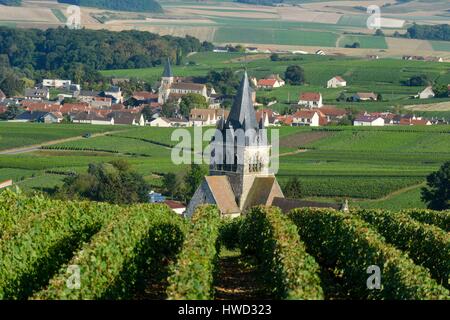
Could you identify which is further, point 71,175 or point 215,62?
point 215,62

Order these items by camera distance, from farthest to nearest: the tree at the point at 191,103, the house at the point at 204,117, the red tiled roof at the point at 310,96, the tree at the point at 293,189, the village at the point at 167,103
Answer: the red tiled roof at the point at 310,96, the tree at the point at 191,103, the house at the point at 204,117, the village at the point at 167,103, the tree at the point at 293,189

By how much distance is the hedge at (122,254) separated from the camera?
64.3ft

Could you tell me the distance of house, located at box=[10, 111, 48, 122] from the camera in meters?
108

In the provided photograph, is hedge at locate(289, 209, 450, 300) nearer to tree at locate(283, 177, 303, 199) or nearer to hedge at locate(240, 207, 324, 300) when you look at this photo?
hedge at locate(240, 207, 324, 300)

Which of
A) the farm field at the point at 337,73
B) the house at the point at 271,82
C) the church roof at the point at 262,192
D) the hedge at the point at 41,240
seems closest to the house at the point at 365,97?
the farm field at the point at 337,73

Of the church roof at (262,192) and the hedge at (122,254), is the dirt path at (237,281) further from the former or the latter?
the church roof at (262,192)

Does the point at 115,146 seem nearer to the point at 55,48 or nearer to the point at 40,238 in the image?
the point at 40,238

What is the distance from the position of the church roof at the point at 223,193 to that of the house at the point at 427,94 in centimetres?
7448

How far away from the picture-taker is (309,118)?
100m

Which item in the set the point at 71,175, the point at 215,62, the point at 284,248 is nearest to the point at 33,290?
the point at 284,248

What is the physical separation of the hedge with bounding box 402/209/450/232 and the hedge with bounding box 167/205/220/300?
7.03 meters

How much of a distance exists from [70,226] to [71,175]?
1590 inches
